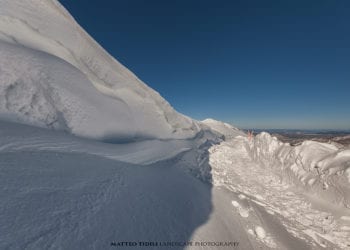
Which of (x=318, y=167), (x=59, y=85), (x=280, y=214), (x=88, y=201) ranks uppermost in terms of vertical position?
(x=59, y=85)

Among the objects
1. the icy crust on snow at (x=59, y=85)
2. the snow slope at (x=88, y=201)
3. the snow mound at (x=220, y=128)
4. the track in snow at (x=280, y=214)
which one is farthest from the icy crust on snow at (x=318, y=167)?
the snow mound at (x=220, y=128)

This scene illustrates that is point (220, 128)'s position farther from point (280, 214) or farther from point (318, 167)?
point (280, 214)

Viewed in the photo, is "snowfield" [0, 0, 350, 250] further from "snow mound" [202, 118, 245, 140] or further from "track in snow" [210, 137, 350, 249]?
"snow mound" [202, 118, 245, 140]

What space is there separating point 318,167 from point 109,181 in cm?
579

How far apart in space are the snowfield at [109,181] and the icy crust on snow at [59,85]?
0.03 m

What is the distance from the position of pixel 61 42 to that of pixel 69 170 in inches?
247

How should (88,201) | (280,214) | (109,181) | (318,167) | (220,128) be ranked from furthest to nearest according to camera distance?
(220,128)
(318,167)
(280,214)
(109,181)
(88,201)

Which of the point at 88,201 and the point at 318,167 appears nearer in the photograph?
the point at 88,201

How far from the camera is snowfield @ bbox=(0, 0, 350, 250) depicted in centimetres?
204

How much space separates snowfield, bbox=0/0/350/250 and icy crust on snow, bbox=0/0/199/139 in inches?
1.2

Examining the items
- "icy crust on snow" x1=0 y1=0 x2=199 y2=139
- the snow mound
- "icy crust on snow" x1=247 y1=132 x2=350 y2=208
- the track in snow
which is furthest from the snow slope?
the snow mound

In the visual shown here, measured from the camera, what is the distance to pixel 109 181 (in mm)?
3033

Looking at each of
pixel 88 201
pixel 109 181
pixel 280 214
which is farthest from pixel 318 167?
pixel 88 201

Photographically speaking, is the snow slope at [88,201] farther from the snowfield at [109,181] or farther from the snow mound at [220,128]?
the snow mound at [220,128]
